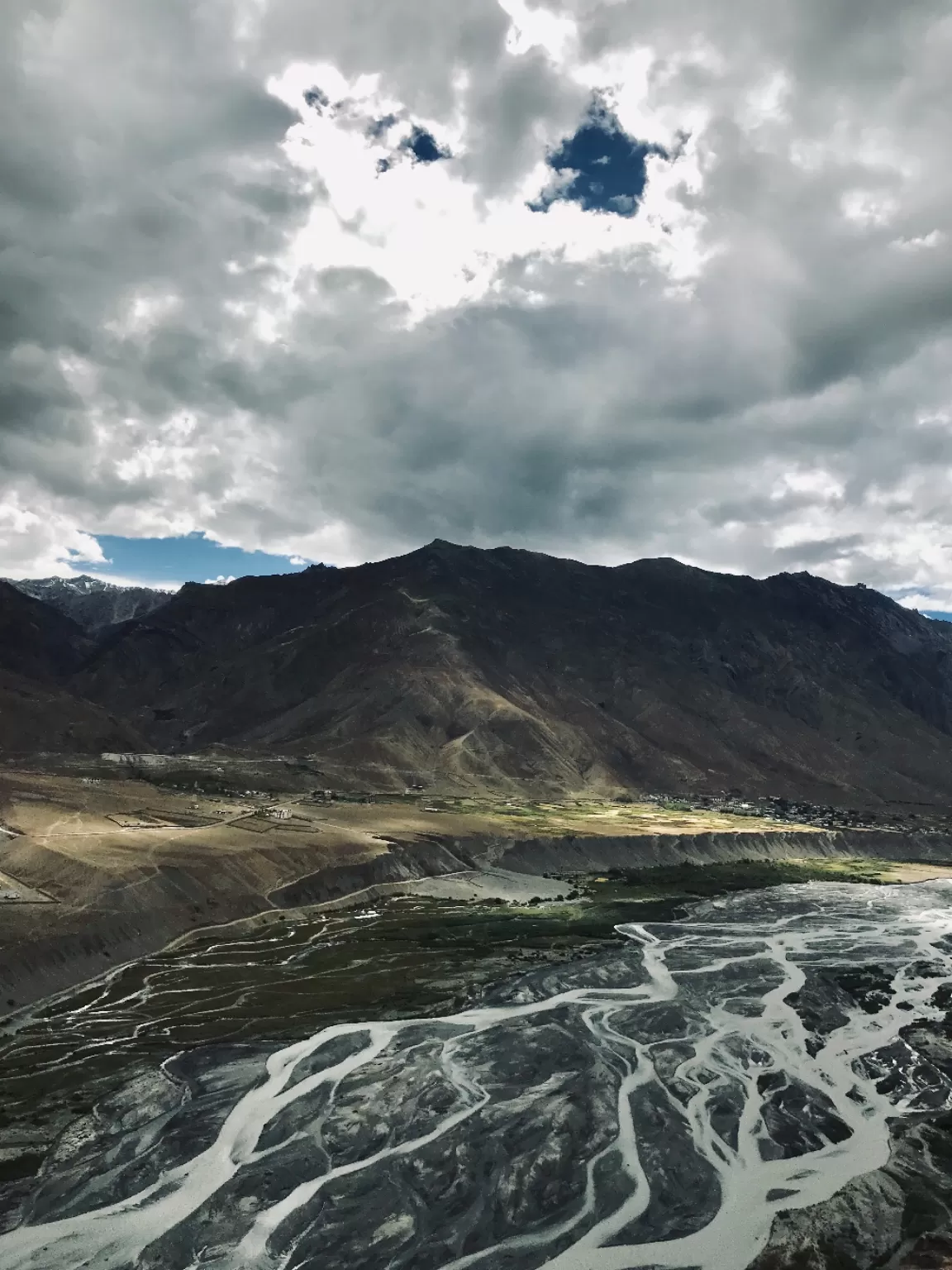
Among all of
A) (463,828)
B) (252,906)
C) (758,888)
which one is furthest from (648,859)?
Answer: (252,906)

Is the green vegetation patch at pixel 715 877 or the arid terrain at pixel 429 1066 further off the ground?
the arid terrain at pixel 429 1066

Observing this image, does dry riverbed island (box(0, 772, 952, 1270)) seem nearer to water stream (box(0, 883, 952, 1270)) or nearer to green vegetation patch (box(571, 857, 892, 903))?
water stream (box(0, 883, 952, 1270))

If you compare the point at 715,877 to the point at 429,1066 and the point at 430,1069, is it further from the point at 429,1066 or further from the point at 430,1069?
the point at 430,1069

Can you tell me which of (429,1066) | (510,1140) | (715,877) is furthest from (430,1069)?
(715,877)

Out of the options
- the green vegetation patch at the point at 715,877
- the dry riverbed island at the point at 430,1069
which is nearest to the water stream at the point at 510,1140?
the dry riverbed island at the point at 430,1069

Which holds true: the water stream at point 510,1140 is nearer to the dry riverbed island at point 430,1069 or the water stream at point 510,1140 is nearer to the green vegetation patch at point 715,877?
the dry riverbed island at point 430,1069

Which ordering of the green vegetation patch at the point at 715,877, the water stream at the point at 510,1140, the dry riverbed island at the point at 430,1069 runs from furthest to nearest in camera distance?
the green vegetation patch at the point at 715,877 < the dry riverbed island at the point at 430,1069 < the water stream at the point at 510,1140

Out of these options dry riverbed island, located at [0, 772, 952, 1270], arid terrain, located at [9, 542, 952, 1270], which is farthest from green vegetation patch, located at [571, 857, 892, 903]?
dry riverbed island, located at [0, 772, 952, 1270]

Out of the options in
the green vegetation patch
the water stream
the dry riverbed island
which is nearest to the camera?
the water stream
